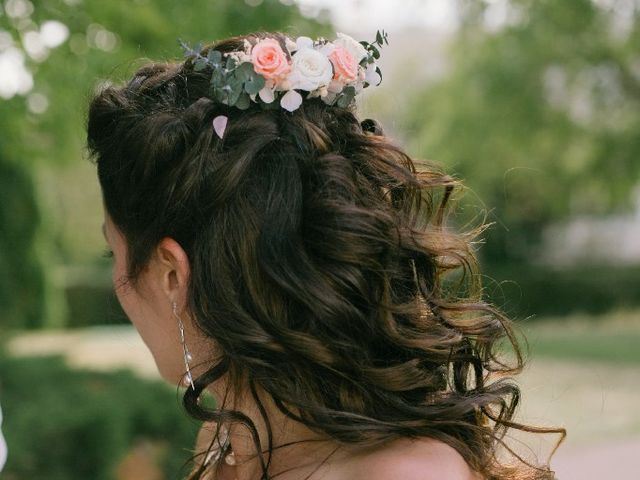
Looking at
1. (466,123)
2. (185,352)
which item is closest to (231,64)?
(185,352)

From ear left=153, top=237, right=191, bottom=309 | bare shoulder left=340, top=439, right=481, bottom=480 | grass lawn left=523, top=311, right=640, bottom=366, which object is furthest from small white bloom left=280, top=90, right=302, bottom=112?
grass lawn left=523, top=311, right=640, bottom=366

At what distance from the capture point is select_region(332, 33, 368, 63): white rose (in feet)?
6.54

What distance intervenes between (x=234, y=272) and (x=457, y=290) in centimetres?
62

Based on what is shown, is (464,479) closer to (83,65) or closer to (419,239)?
(419,239)

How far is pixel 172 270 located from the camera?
6.18ft

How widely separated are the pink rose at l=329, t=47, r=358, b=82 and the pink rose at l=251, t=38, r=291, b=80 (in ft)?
0.34

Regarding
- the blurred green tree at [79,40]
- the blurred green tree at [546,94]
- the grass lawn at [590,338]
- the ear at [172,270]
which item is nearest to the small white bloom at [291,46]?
the ear at [172,270]

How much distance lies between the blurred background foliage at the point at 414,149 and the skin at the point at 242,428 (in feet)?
1.59

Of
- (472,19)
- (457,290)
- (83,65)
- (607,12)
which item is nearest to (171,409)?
(83,65)

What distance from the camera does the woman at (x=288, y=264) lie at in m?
1.78

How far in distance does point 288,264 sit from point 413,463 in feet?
1.42

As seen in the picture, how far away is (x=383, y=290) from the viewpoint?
6.09 ft

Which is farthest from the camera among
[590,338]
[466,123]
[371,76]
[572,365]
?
[466,123]

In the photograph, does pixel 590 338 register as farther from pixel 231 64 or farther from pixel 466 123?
pixel 231 64
